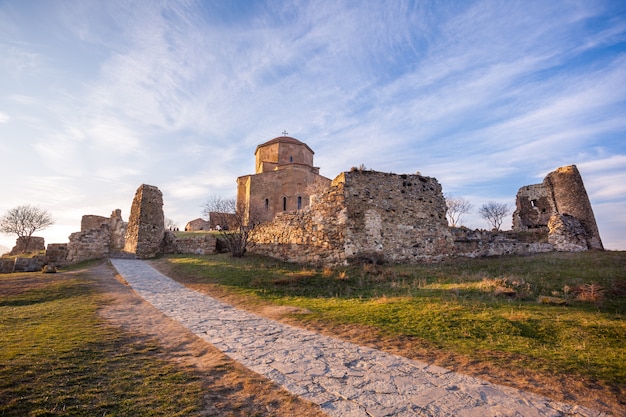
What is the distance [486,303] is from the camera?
7.26m

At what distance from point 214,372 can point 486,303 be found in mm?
6350

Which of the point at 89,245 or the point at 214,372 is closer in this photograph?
the point at 214,372

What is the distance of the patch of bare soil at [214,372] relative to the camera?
10.2ft

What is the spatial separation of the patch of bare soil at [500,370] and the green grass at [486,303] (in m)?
0.18

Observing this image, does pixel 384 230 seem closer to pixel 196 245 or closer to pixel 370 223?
pixel 370 223

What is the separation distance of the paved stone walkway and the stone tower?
15474mm

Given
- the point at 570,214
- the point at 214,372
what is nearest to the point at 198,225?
the point at 570,214

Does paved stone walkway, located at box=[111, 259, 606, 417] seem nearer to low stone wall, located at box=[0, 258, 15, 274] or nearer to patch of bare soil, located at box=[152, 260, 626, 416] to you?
patch of bare soil, located at box=[152, 260, 626, 416]

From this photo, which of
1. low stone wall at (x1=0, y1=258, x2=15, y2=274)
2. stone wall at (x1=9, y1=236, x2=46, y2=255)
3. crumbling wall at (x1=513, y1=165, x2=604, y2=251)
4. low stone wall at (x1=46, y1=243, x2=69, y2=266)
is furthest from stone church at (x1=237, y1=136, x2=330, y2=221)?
low stone wall at (x1=0, y1=258, x2=15, y2=274)

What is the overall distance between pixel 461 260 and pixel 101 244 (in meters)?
20.8

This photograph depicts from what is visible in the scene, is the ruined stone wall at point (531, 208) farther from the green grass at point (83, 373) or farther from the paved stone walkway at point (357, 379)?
the green grass at point (83, 373)

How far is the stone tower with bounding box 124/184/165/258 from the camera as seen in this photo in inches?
771

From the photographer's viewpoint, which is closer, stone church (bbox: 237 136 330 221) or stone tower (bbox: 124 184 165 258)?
stone tower (bbox: 124 184 165 258)

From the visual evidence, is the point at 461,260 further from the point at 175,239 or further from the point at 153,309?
the point at 175,239
